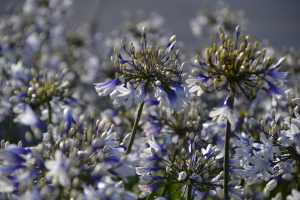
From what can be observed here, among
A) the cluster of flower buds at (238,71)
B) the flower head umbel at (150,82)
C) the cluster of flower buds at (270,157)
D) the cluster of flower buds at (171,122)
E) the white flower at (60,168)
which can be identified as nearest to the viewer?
the white flower at (60,168)

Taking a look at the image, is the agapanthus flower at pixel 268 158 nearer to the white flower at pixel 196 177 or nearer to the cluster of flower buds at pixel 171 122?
the white flower at pixel 196 177

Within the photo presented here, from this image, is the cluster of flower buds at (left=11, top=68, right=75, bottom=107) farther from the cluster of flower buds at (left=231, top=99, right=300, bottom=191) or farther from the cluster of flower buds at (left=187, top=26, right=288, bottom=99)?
the cluster of flower buds at (left=231, top=99, right=300, bottom=191)

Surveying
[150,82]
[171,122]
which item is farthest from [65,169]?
[171,122]

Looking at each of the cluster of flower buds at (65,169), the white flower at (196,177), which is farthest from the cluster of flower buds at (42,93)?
the white flower at (196,177)

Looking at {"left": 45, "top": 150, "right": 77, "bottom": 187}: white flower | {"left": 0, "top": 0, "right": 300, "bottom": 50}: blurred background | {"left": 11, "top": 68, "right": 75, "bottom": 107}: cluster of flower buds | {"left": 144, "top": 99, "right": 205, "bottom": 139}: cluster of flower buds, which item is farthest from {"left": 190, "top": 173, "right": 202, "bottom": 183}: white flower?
{"left": 0, "top": 0, "right": 300, "bottom": 50}: blurred background

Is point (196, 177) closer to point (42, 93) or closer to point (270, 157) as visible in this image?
point (270, 157)

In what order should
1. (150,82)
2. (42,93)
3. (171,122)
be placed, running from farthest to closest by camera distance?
(171,122), (42,93), (150,82)

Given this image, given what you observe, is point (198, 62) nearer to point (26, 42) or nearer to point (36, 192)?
point (36, 192)

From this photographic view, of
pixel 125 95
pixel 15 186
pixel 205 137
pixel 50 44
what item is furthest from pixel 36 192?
pixel 50 44
